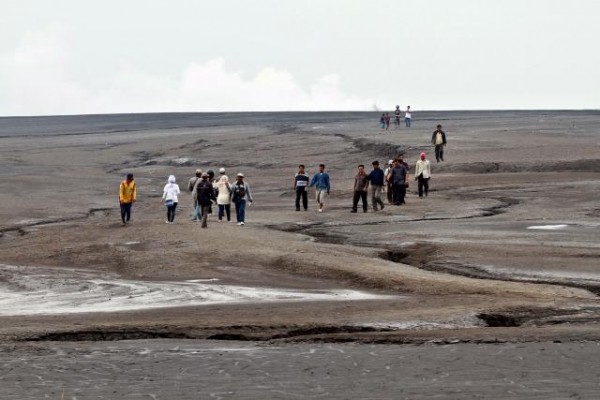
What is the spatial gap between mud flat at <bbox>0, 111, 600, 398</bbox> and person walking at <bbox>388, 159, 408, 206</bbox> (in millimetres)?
427

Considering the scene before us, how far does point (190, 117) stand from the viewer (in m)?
117

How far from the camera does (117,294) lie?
20.7 m

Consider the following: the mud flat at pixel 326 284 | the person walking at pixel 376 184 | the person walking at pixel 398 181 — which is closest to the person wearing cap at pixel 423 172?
the mud flat at pixel 326 284

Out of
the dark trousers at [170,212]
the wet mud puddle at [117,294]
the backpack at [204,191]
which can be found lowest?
the wet mud puddle at [117,294]

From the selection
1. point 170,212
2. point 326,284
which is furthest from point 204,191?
point 326,284

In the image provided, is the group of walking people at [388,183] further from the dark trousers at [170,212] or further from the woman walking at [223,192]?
the dark trousers at [170,212]

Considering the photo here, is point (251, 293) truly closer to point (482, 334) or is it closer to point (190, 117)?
point (482, 334)

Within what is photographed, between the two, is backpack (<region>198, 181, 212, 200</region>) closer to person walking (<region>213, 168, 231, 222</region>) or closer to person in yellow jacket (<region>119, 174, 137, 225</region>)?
person walking (<region>213, 168, 231, 222</region>)

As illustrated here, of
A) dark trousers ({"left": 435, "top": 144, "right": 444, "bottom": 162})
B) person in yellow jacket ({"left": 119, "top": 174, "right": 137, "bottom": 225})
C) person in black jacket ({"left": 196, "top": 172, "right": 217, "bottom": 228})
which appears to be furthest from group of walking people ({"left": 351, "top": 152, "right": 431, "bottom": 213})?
dark trousers ({"left": 435, "top": 144, "right": 444, "bottom": 162})

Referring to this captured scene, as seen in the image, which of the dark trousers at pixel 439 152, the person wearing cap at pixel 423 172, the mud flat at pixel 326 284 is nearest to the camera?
the mud flat at pixel 326 284

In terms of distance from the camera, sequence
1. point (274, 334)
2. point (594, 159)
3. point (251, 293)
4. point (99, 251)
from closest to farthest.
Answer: point (274, 334)
point (251, 293)
point (99, 251)
point (594, 159)

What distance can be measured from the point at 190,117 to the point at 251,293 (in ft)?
319

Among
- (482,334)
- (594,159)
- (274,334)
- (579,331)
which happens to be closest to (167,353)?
(274,334)

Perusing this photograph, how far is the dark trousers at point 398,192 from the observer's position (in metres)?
35.2
